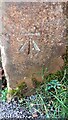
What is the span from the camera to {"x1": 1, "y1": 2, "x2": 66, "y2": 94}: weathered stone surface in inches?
82.1

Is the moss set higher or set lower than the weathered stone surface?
lower

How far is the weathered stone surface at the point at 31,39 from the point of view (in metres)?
2.09

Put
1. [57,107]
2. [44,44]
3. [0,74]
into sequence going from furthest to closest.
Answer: [0,74], [44,44], [57,107]

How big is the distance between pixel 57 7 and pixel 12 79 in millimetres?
513

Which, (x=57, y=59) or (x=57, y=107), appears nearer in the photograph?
(x=57, y=107)

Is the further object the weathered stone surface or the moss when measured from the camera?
the moss

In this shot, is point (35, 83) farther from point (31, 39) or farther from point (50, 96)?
point (31, 39)

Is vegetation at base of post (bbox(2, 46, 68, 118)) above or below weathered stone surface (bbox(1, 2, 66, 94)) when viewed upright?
below

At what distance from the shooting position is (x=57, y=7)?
2.09 m

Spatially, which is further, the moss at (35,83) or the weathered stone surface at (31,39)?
the moss at (35,83)

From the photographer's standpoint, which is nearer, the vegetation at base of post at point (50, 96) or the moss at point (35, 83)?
the vegetation at base of post at point (50, 96)

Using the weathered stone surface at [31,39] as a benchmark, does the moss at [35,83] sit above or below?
below

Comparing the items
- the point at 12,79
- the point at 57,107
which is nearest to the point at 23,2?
the point at 12,79

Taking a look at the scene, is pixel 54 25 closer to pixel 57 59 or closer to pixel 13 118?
pixel 57 59
